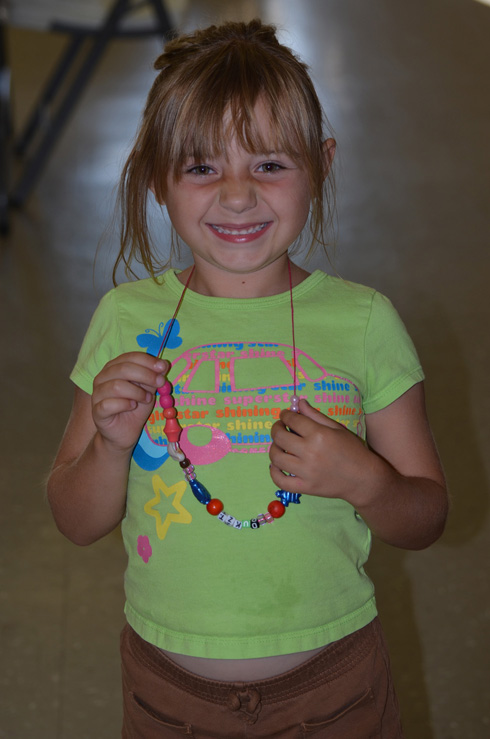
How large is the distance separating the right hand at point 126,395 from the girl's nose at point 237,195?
148 millimetres

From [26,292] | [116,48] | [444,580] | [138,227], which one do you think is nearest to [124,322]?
[138,227]

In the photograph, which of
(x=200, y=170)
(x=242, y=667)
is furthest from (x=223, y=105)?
(x=242, y=667)

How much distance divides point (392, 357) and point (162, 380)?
22cm

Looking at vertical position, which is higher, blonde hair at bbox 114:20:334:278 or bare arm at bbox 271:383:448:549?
blonde hair at bbox 114:20:334:278

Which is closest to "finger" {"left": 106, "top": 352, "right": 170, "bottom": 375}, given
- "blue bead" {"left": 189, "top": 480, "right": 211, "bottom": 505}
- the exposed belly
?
"blue bead" {"left": 189, "top": 480, "right": 211, "bottom": 505}

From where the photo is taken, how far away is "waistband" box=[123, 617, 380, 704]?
0.85m

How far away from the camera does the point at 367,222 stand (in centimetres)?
316

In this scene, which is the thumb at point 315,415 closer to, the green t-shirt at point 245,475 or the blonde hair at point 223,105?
the green t-shirt at point 245,475

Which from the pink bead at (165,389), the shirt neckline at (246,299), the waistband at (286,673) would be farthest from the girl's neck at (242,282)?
the waistband at (286,673)

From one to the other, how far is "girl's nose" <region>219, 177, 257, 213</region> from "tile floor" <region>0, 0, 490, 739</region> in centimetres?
36

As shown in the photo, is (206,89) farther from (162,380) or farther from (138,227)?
(162,380)

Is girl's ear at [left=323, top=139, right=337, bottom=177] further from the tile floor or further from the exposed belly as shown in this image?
the exposed belly

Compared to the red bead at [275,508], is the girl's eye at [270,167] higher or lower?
higher

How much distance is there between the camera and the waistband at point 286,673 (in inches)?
33.5
